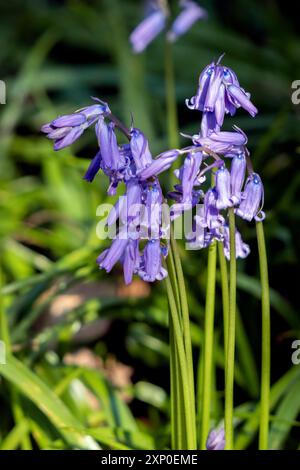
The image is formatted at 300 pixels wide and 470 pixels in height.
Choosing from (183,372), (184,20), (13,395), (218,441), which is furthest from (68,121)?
(184,20)

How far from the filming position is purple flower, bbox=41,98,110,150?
1.87 m

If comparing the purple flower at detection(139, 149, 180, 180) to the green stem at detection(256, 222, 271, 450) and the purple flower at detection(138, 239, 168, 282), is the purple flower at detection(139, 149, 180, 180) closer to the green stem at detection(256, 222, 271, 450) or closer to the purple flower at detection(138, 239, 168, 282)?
the purple flower at detection(138, 239, 168, 282)

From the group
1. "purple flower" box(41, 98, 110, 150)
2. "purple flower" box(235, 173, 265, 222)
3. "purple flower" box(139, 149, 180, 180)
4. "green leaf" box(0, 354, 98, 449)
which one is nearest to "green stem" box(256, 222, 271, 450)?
"purple flower" box(235, 173, 265, 222)

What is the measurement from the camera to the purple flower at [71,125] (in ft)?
6.14

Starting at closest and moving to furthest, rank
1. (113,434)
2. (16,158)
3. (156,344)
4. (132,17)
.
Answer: (113,434)
(156,344)
(16,158)
(132,17)

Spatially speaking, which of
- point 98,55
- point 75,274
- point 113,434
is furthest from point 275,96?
point 113,434

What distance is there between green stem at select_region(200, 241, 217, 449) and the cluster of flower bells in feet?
0.33

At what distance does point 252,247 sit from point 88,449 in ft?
5.38

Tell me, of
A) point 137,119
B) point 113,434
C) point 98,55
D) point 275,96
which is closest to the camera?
point 113,434

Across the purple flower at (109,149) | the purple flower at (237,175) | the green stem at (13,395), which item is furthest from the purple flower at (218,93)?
the green stem at (13,395)

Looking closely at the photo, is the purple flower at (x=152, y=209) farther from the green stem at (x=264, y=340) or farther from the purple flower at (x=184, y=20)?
the purple flower at (x=184, y=20)

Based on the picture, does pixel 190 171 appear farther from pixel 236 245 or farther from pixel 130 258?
pixel 236 245
